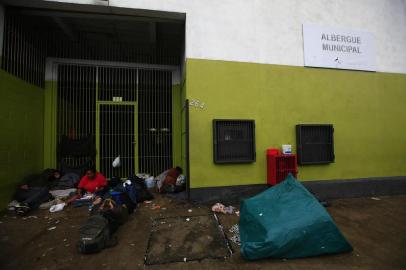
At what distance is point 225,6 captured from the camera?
509cm

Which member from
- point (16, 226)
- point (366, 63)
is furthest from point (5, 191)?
point (366, 63)

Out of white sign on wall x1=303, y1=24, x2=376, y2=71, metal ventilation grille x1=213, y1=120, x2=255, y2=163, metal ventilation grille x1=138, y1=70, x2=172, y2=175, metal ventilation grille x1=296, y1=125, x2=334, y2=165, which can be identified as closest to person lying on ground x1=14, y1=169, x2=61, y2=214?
metal ventilation grille x1=138, y1=70, x2=172, y2=175

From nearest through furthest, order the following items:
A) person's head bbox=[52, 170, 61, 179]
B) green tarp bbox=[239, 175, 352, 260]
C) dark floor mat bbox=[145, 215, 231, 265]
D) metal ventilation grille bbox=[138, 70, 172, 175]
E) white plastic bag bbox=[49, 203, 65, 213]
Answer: green tarp bbox=[239, 175, 352, 260] → dark floor mat bbox=[145, 215, 231, 265] → white plastic bag bbox=[49, 203, 65, 213] → person's head bbox=[52, 170, 61, 179] → metal ventilation grille bbox=[138, 70, 172, 175]

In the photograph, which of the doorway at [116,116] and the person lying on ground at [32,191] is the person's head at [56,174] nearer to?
the person lying on ground at [32,191]

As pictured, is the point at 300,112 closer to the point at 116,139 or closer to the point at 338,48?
the point at 338,48

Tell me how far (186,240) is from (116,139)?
430 cm

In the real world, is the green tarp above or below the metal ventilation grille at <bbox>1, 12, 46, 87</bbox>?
below

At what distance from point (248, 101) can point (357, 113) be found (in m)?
2.93

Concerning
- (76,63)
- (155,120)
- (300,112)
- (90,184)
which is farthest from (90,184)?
(300,112)

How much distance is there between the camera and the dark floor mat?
3.06 metres

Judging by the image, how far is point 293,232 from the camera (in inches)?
110

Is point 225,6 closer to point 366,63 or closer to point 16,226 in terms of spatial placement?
point 366,63

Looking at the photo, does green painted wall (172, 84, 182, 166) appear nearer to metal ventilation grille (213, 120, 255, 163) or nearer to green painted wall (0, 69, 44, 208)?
metal ventilation grille (213, 120, 255, 163)

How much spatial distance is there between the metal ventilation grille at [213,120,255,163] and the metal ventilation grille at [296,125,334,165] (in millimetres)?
1171
